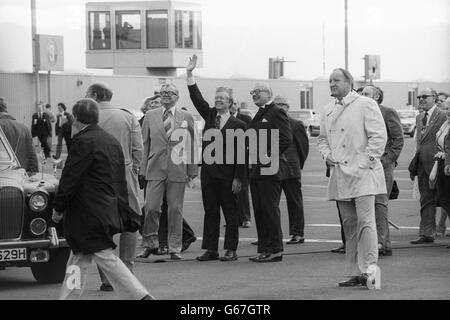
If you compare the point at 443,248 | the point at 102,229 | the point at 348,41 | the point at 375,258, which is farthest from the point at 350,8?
the point at 102,229

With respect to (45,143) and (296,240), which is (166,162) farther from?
(45,143)

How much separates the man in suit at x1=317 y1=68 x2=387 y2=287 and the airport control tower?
248 cm

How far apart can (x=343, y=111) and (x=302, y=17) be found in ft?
8.99

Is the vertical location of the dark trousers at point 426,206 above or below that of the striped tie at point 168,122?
below

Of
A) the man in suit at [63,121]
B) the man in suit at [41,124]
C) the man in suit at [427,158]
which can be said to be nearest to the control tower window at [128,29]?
the man in suit at [63,121]

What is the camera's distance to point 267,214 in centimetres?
1291

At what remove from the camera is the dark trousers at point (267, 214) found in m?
12.8

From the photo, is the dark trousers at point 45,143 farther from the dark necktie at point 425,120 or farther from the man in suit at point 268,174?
the dark necktie at point 425,120

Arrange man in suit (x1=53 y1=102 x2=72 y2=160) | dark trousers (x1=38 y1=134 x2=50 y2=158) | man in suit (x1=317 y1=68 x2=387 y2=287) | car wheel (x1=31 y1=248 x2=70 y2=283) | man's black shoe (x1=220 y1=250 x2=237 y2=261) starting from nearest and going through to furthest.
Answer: man in suit (x1=317 y1=68 x2=387 y2=287), car wheel (x1=31 y1=248 x2=70 y2=283), man's black shoe (x1=220 y1=250 x2=237 y2=261), dark trousers (x1=38 y1=134 x2=50 y2=158), man in suit (x1=53 y1=102 x2=72 y2=160)

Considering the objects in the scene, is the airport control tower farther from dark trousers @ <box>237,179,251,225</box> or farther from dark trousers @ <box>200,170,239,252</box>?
dark trousers @ <box>237,179,251,225</box>

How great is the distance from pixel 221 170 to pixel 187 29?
1.57 metres

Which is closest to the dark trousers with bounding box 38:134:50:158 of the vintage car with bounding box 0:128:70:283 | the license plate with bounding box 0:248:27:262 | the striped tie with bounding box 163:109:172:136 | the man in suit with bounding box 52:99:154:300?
the striped tie with bounding box 163:109:172:136

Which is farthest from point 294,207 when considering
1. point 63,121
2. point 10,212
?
point 10,212

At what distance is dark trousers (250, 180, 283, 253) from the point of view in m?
12.8
